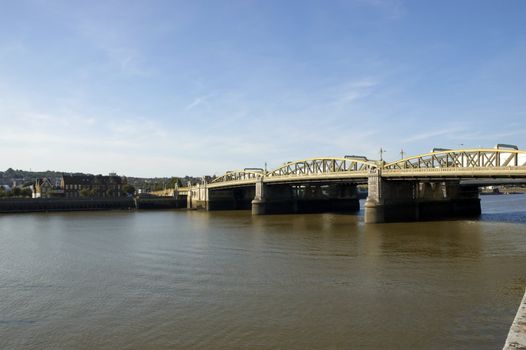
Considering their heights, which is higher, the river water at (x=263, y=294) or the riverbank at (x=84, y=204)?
the riverbank at (x=84, y=204)

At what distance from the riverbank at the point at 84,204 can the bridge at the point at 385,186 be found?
10.4 meters

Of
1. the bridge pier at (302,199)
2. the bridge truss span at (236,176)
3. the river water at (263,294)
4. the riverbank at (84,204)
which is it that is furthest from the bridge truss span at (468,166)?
the riverbank at (84,204)

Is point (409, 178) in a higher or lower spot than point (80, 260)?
higher

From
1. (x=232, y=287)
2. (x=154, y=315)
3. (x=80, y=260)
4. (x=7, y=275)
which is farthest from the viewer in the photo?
(x=80, y=260)

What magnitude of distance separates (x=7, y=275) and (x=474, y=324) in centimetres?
2488

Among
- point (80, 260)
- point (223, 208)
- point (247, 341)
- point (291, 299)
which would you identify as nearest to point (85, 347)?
point (247, 341)

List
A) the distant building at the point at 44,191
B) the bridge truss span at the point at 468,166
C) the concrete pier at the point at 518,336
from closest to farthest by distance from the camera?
the concrete pier at the point at 518,336 → the bridge truss span at the point at 468,166 → the distant building at the point at 44,191

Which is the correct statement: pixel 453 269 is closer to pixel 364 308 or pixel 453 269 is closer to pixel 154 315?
pixel 364 308

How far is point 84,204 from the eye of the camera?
109625 mm

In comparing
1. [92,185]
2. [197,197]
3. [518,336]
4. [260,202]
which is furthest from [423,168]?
[92,185]

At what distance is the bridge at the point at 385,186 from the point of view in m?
57.8

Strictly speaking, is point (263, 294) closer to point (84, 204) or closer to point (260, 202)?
point (260, 202)

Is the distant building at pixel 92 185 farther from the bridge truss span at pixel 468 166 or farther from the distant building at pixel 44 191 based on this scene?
the bridge truss span at pixel 468 166

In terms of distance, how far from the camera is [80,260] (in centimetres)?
3384
